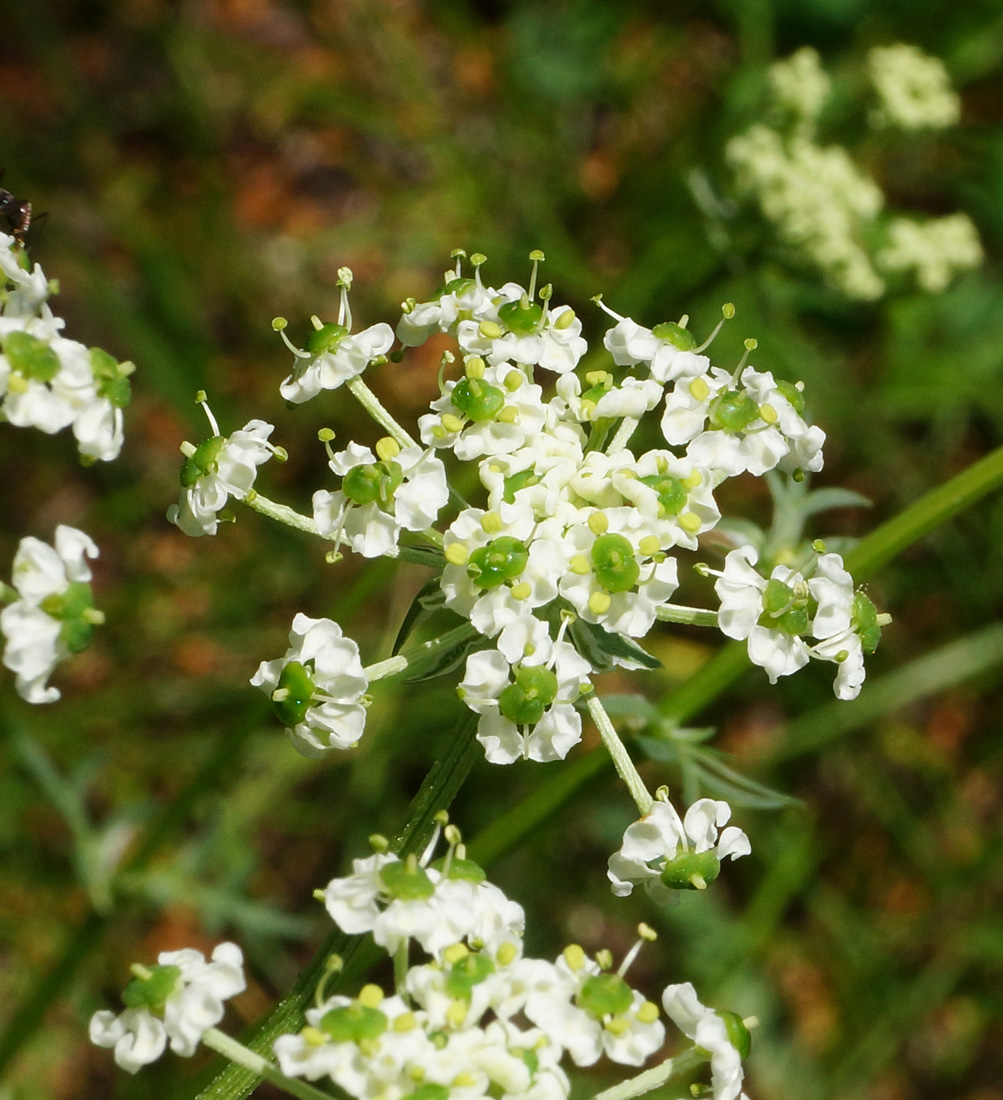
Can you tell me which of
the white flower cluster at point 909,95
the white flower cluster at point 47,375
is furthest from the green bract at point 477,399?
the white flower cluster at point 909,95

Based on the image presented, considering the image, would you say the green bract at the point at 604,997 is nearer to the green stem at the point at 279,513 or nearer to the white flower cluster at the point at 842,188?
the green stem at the point at 279,513

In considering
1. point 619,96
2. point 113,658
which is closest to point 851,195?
point 619,96

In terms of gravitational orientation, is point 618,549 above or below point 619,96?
below

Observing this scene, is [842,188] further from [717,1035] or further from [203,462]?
[717,1035]

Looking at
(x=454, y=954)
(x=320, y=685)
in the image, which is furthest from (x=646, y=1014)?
(x=320, y=685)

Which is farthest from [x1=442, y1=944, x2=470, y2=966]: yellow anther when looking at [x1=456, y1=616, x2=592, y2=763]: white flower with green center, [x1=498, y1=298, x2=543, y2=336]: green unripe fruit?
[x1=498, y1=298, x2=543, y2=336]: green unripe fruit

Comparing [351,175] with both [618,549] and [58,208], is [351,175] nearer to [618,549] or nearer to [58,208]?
[58,208]

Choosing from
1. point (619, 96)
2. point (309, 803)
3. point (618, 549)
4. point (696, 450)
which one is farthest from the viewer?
point (619, 96)

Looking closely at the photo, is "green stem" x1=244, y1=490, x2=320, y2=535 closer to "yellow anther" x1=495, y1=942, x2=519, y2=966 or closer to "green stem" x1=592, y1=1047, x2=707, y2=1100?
"yellow anther" x1=495, y1=942, x2=519, y2=966
